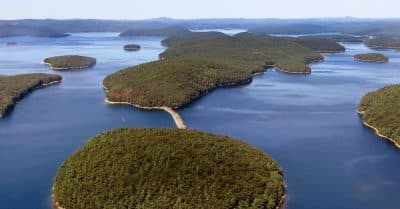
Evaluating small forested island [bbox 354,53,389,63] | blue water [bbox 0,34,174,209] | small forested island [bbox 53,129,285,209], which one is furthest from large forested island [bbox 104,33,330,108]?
small forested island [bbox 53,129,285,209]

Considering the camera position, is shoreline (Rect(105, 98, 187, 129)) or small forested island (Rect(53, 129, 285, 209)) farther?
shoreline (Rect(105, 98, 187, 129))

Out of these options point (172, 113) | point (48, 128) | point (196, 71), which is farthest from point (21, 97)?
point (196, 71)

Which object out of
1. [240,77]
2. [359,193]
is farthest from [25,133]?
[240,77]

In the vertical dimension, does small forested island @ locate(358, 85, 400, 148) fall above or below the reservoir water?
above

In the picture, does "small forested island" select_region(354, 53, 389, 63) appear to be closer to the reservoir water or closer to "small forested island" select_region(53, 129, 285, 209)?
the reservoir water

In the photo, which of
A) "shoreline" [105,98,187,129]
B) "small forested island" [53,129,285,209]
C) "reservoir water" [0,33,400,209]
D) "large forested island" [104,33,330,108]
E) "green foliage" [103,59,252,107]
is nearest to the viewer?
"small forested island" [53,129,285,209]

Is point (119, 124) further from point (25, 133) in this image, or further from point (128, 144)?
point (128, 144)

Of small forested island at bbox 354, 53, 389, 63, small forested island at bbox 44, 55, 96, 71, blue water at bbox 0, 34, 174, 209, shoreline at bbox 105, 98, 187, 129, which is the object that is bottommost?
blue water at bbox 0, 34, 174, 209

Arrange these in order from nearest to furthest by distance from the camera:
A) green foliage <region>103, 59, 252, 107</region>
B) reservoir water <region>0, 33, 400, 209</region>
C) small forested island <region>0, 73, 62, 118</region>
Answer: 1. reservoir water <region>0, 33, 400, 209</region>
2. small forested island <region>0, 73, 62, 118</region>
3. green foliage <region>103, 59, 252, 107</region>
